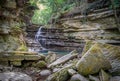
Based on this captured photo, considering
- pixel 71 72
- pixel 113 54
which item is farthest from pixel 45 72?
pixel 113 54

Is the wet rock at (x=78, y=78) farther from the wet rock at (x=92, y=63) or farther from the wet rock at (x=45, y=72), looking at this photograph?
the wet rock at (x=45, y=72)

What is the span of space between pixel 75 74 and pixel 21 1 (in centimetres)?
611

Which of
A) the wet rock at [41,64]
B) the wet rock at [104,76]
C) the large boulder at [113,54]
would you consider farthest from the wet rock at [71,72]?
the wet rock at [41,64]

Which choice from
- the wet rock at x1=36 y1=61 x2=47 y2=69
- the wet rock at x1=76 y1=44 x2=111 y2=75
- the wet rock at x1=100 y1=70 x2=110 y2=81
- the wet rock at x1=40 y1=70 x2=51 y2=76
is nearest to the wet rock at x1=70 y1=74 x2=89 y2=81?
the wet rock at x1=76 y1=44 x2=111 y2=75

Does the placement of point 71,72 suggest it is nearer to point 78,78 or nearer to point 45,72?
point 78,78

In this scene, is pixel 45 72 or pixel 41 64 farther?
pixel 41 64

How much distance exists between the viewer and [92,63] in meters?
4.66

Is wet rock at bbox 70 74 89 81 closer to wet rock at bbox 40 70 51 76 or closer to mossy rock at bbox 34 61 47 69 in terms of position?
wet rock at bbox 40 70 51 76

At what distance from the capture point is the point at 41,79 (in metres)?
5.32

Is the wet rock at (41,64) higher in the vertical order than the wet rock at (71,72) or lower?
lower

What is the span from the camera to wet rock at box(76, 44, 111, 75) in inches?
181

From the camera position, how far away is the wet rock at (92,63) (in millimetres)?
4590

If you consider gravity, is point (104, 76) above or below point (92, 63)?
below

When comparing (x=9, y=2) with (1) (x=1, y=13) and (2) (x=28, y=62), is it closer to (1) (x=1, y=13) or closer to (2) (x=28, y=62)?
(1) (x=1, y=13)
